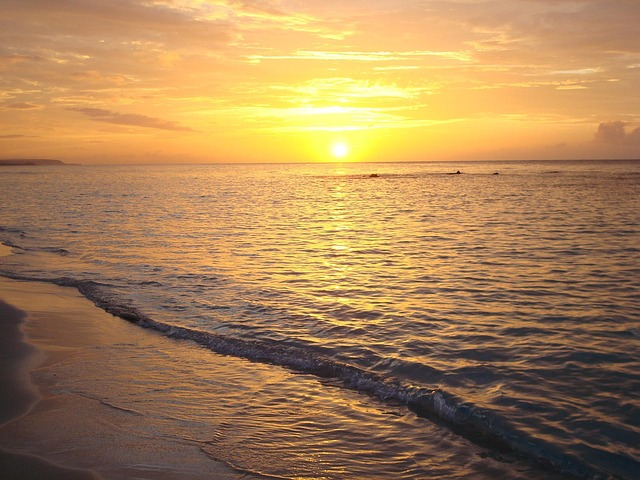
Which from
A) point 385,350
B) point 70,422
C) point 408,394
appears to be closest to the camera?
point 70,422

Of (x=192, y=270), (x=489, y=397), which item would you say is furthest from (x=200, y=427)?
(x=192, y=270)

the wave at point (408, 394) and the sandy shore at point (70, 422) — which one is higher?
the sandy shore at point (70, 422)

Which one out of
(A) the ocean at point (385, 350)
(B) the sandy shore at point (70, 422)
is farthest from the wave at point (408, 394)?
(B) the sandy shore at point (70, 422)

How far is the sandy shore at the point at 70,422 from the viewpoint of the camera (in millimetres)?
6129

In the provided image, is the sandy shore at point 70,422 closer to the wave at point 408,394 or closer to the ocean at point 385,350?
the ocean at point 385,350

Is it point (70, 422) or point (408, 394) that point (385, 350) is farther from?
point (70, 422)

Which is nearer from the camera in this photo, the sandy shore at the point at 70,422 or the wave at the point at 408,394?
the sandy shore at the point at 70,422

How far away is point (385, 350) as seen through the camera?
10594mm

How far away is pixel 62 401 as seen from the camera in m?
8.03

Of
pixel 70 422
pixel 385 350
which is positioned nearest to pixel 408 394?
pixel 385 350

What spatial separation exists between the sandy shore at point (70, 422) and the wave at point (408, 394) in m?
1.12

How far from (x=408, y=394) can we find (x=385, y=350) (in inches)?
77.0

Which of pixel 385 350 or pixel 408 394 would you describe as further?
pixel 385 350

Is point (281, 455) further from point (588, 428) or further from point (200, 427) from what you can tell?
point (588, 428)
